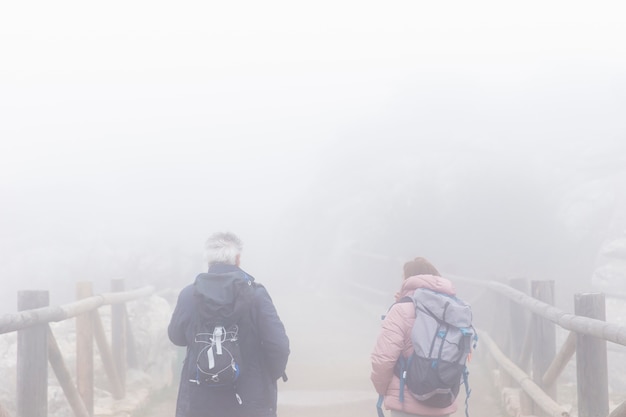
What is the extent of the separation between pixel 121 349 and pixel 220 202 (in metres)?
20.1

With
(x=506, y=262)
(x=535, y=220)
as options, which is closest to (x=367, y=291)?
(x=506, y=262)

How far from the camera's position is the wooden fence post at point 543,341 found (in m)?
6.47

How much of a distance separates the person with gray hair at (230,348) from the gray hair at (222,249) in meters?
0.06

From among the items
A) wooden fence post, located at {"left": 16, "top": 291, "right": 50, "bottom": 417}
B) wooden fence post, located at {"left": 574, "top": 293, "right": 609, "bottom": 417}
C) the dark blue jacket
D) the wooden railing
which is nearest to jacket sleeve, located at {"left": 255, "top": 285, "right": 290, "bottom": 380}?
the dark blue jacket

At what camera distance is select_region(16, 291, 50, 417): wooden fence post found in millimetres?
4977

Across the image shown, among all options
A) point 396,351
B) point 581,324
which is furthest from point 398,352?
point 581,324

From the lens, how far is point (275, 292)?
2025 centimetres

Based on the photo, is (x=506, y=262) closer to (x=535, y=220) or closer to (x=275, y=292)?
(x=535, y=220)

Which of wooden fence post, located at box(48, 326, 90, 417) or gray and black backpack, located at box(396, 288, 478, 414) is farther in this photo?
wooden fence post, located at box(48, 326, 90, 417)

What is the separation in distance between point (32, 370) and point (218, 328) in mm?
2069

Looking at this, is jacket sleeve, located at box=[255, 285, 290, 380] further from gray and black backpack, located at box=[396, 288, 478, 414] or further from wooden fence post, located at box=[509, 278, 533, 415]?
wooden fence post, located at box=[509, 278, 533, 415]

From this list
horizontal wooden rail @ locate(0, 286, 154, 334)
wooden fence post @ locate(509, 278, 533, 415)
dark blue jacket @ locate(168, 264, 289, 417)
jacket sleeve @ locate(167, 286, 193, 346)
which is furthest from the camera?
wooden fence post @ locate(509, 278, 533, 415)

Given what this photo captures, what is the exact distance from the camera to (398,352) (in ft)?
13.7

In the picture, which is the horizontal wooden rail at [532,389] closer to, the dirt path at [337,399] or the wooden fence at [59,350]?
the dirt path at [337,399]
